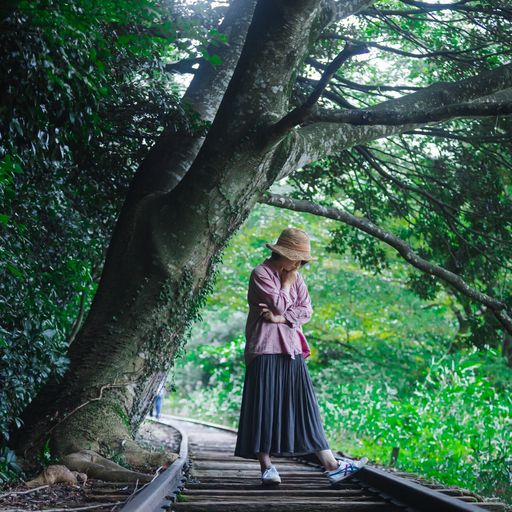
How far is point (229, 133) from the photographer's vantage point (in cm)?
544

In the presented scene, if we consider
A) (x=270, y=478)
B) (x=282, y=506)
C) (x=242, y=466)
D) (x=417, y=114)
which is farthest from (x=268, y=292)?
(x=242, y=466)

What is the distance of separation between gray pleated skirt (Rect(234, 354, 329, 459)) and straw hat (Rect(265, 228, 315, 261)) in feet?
2.66

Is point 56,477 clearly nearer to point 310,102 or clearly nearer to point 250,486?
point 250,486

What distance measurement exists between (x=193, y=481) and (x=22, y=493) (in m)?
1.59

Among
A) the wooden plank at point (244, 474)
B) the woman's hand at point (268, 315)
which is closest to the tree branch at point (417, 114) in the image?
the woman's hand at point (268, 315)

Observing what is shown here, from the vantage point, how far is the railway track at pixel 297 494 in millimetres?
3523

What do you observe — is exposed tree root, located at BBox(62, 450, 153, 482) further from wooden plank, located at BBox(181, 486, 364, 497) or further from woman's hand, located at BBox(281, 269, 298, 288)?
woman's hand, located at BBox(281, 269, 298, 288)

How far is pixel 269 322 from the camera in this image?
4.95 meters

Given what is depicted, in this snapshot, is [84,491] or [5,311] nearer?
[84,491]

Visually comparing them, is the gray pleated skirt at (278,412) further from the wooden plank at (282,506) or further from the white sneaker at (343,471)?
the wooden plank at (282,506)

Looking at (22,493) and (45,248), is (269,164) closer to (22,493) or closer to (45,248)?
(45,248)

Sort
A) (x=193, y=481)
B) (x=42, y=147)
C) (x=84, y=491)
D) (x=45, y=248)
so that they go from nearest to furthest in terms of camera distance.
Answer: (x=84, y=491)
(x=42, y=147)
(x=193, y=481)
(x=45, y=248)

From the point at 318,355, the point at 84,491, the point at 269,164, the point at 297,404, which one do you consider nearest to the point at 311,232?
the point at 318,355

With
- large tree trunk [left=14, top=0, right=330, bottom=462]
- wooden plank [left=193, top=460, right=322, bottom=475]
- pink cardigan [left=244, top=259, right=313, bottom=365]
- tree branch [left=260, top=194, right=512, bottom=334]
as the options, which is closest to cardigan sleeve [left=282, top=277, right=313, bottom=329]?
pink cardigan [left=244, top=259, right=313, bottom=365]
